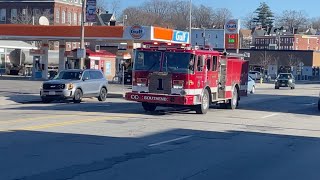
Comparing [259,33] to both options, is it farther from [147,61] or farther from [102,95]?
[147,61]

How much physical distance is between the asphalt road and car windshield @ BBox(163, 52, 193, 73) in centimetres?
176

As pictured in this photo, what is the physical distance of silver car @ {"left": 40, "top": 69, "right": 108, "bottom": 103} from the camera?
30297mm

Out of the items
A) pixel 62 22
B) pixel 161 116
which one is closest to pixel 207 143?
pixel 161 116

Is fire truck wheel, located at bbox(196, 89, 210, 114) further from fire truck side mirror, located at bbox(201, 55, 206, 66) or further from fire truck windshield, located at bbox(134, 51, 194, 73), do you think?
fire truck windshield, located at bbox(134, 51, 194, 73)

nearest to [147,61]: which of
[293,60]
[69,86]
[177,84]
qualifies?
[177,84]

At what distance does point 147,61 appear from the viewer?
23.5 meters

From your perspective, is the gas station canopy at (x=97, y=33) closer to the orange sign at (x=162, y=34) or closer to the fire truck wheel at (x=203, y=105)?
the orange sign at (x=162, y=34)

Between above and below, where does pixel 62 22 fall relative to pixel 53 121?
above

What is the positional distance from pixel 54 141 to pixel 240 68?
1651cm

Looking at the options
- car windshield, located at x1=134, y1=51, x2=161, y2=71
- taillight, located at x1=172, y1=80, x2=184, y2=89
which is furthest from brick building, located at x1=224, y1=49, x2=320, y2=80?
taillight, located at x1=172, y1=80, x2=184, y2=89

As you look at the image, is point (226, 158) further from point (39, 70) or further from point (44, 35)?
point (39, 70)

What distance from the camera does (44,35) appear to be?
185 ft

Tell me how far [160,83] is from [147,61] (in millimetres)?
1056

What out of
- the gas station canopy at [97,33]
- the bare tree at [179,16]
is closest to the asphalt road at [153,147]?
the gas station canopy at [97,33]
